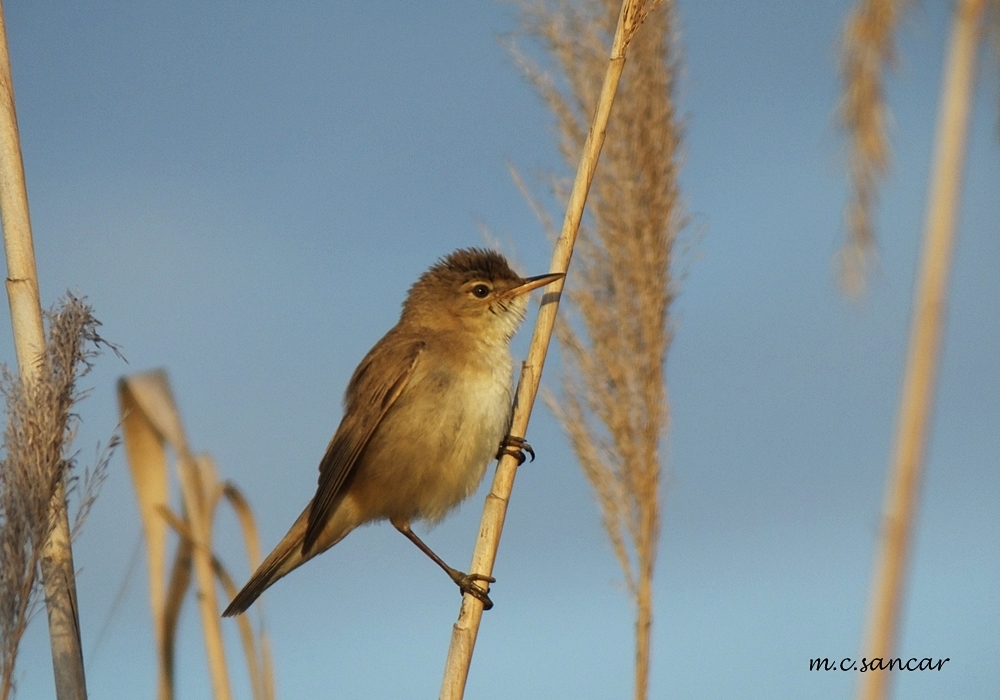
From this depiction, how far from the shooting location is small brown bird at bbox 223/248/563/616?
10.7ft

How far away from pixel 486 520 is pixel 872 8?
62.0 inches

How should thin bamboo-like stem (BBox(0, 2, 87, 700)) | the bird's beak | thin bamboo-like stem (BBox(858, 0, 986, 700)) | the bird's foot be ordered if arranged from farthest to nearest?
1. the bird's beak
2. the bird's foot
3. thin bamboo-like stem (BBox(0, 2, 87, 700))
4. thin bamboo-like stem (BBox(858, 0, 986, 700))

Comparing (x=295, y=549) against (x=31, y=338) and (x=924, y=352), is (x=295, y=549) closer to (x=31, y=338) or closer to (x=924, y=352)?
(x=31, y=338)

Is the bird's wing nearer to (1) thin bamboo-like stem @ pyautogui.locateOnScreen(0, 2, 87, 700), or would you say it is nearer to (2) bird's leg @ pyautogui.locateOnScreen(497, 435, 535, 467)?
(2) bird's leg @ pyautogui.locateOnScreen(497, 435, 535, 467)

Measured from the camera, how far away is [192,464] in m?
2.95

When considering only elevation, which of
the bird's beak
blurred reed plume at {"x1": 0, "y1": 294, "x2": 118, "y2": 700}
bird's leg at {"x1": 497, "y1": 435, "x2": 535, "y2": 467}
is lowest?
blurred reed plume at {"x1": 0, "y1": 294, "x2": 118, "y2": 700}

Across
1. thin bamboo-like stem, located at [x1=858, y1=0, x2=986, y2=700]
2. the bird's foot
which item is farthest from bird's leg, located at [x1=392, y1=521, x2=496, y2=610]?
thin bamboo-like stem, located at [x1=858, y1=0, x2=986, y2=700]

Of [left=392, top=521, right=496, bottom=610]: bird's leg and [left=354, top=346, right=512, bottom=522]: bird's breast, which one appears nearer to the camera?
[left=392, top=521, right=496, bottom=610]: bird's leg

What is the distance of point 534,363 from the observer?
280cm

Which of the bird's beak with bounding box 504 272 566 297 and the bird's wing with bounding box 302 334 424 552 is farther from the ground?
the bird's beak with bounding box 504 272 566 297

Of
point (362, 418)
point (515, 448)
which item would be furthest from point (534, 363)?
point (362, 418)

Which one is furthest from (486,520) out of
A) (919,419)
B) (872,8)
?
(872,8)

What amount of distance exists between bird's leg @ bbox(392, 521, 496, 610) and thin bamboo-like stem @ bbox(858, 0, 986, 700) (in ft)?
4.43

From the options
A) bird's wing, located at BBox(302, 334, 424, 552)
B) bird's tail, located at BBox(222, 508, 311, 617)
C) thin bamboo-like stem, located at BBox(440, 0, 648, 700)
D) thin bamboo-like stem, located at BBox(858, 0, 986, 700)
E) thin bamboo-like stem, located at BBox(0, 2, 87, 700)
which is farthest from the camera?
bird's wing, located at BBox(302, 334, 424, 552)
